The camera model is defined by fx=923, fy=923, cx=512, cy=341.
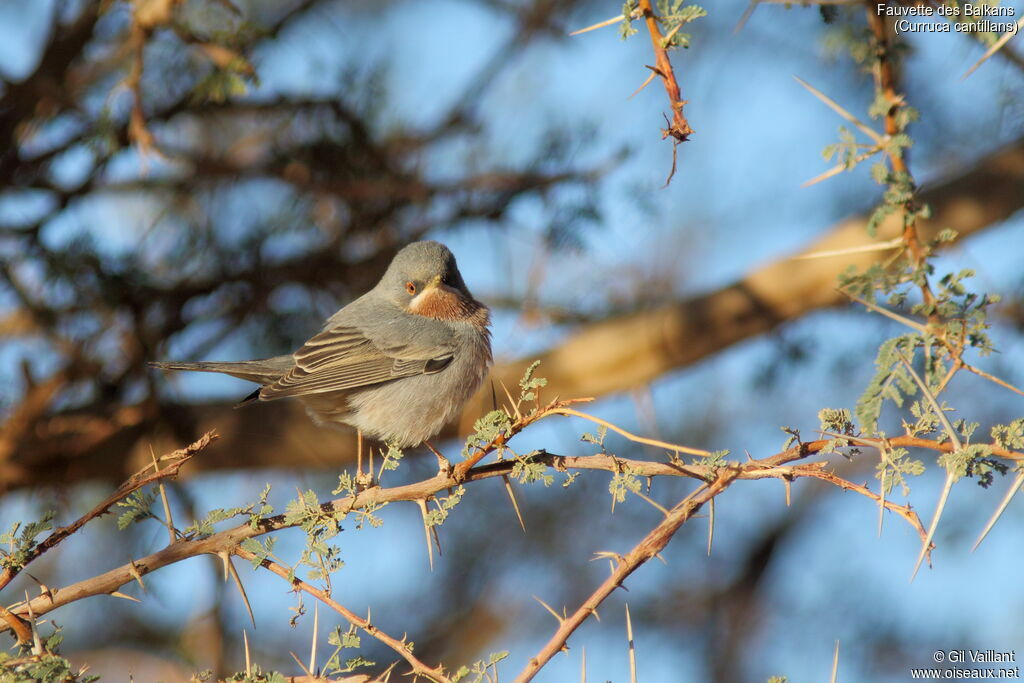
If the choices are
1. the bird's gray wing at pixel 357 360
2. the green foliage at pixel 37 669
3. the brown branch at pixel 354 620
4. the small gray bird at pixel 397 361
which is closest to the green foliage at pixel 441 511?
the brown branch at pixel 354 620

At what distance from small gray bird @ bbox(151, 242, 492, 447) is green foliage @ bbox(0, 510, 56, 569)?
1939 mm

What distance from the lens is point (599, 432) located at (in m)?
2.40

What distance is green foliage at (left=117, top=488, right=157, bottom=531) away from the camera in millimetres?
2508

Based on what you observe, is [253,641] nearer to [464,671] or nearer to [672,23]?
[464,671]

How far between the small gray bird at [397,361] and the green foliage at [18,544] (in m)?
1.94

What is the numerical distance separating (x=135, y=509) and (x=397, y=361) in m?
2.40

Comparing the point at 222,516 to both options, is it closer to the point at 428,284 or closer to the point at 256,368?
the point at 256,368

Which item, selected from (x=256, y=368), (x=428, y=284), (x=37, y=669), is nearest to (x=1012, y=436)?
(x=37, y=669)

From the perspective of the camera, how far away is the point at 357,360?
15.9 ft

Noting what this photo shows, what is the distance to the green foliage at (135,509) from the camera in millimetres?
2508

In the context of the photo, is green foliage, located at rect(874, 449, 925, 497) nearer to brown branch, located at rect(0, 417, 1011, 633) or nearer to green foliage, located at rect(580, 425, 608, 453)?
brown branch, located at rect(0, 417, 1011, 633)

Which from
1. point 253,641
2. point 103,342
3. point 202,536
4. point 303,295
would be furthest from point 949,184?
point 253,641

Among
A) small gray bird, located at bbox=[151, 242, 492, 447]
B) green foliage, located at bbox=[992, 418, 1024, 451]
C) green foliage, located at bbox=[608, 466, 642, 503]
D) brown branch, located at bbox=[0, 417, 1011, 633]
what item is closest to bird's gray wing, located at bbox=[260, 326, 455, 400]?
small gray bird, located at bbox=[151, 242, 492, 447]

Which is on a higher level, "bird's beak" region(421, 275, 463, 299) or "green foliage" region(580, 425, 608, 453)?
"bird's beak" region(421, 275, 463, 299)
